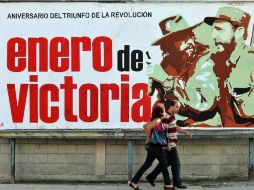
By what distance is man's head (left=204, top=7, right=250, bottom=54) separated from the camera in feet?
29.5

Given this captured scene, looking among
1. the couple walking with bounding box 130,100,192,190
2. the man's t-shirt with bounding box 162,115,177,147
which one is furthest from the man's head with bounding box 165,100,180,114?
the man's t-shirt with bounding box 162,115,177,147

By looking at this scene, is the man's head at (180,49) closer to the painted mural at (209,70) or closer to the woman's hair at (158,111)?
the painted mural at (209,70)

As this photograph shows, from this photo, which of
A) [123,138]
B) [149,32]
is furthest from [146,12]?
[123,138]

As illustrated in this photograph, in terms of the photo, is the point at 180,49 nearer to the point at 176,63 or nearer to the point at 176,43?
the point at 176,43

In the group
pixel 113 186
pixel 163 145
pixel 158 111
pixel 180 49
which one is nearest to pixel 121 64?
pixel 180 49

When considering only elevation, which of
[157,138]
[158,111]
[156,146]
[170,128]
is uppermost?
[158,111]

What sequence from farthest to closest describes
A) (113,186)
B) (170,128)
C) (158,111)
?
(113,186) < (170,128) < (158,111)

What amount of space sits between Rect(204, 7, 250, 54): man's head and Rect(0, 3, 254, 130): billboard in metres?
0.02

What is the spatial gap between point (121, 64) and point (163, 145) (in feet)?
5.73

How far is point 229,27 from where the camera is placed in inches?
355

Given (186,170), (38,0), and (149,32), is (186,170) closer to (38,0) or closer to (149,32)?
(149,32)

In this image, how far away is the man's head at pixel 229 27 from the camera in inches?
354

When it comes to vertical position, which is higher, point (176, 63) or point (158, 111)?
point (176, 63)

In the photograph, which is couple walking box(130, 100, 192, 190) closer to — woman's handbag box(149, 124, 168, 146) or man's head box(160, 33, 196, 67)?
woman's handbag box(149, 124, 168, 146)
